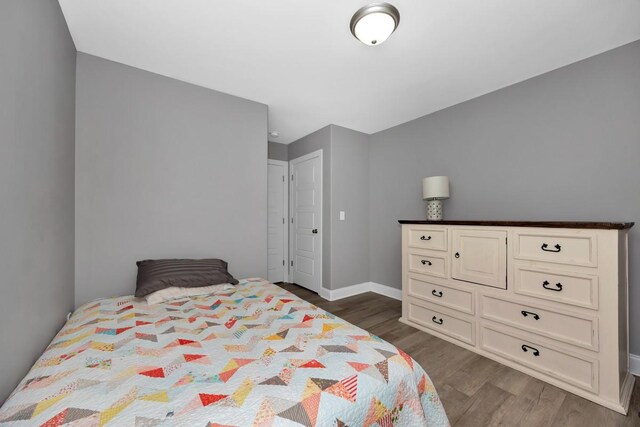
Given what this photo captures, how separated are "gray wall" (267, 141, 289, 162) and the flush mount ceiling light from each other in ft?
9.23

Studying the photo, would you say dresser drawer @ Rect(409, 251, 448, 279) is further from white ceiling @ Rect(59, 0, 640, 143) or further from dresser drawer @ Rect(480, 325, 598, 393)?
white ceiling @ Rect(59, 0, 640, 143)

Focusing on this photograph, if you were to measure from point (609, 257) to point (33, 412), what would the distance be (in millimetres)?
2837

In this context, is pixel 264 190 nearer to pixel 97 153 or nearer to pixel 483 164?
pixel 97 153

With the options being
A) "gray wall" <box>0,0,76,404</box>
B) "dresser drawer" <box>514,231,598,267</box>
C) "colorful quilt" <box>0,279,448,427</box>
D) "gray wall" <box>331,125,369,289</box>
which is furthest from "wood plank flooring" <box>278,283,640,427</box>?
"gray wall" <box>0,0,76,404</box>

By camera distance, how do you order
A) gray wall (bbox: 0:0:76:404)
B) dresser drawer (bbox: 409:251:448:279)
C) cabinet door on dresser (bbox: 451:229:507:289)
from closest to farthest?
gray wall (bbox: 0:0:76:404), cabinet door on dresser (bbox: 451:229:507:289), dresser drawer (bbox: 409:251:448:279)

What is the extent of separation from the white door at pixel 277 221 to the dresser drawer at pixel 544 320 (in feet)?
9.86

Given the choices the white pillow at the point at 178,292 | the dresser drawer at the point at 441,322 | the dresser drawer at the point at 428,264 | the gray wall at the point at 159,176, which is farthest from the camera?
the dresser drawer at the point at 428,264

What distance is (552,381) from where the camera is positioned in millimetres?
1812

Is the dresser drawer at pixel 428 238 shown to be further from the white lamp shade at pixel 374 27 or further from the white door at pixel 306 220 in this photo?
the white lamp shade at pixel 374 27

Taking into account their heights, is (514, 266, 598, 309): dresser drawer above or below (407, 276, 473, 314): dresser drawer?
above

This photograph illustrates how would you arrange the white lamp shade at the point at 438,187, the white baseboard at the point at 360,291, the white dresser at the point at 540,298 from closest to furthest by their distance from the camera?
the white dresser at the point at 540,298 → the white lamp shade at the point at 438,187 → the white baseboard at the point at 360,291

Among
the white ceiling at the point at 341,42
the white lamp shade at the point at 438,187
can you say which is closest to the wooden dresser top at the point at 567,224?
the white lamp shade at the point at 438,187

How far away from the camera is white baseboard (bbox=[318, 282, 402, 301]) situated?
11.8 ft

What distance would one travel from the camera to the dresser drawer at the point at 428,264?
2516 millimetres
